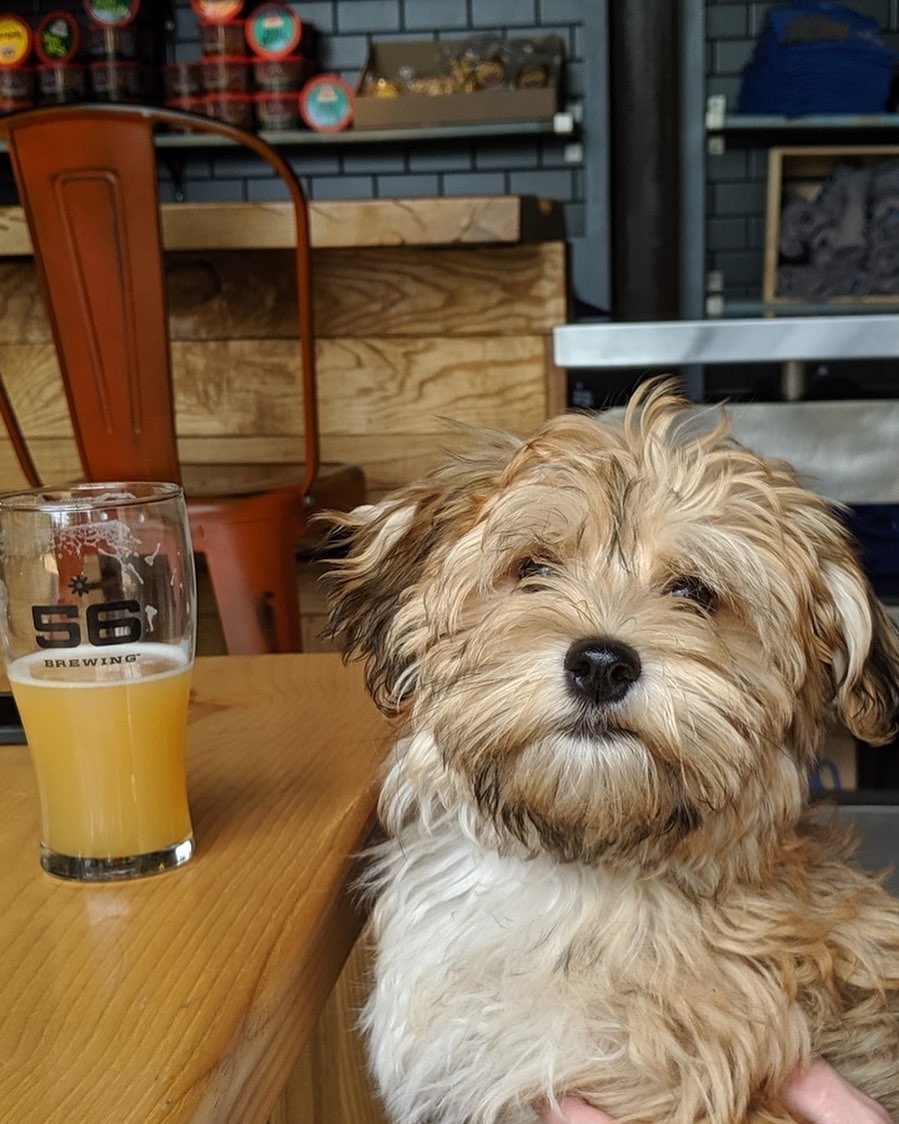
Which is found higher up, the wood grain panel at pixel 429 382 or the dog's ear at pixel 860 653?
the dog's ear at pixel 860 653

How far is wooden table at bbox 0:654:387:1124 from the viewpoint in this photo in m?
0.62

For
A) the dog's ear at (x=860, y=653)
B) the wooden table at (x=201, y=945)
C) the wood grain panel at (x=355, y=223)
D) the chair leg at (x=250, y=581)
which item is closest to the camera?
the wooden table at (x=201, y=945)

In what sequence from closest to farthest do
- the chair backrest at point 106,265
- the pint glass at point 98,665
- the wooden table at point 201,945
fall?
the wooden table at point 201,945
the pint glass at point 98,665
the chair backrest at point 106,265

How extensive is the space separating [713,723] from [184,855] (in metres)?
0.35

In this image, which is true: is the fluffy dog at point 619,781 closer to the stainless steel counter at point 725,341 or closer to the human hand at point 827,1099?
the human hand at point 827,1099

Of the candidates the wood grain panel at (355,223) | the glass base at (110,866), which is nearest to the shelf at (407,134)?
the wood grain panel at (355,223)

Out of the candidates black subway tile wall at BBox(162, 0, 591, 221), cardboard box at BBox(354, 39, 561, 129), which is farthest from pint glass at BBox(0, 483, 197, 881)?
black subway tile wall at BBox(162, 0, 591, 221)

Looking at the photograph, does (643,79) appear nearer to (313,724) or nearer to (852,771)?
(852,771)

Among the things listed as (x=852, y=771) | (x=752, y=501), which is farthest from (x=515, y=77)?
(x=752, y=501)

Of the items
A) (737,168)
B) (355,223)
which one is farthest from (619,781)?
(737,168)

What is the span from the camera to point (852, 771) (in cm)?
265

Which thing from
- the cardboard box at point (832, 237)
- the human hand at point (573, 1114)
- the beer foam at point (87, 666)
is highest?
the beer foam at point (87, 666)

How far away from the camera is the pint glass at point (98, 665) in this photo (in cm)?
86

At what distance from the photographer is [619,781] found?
95cm
